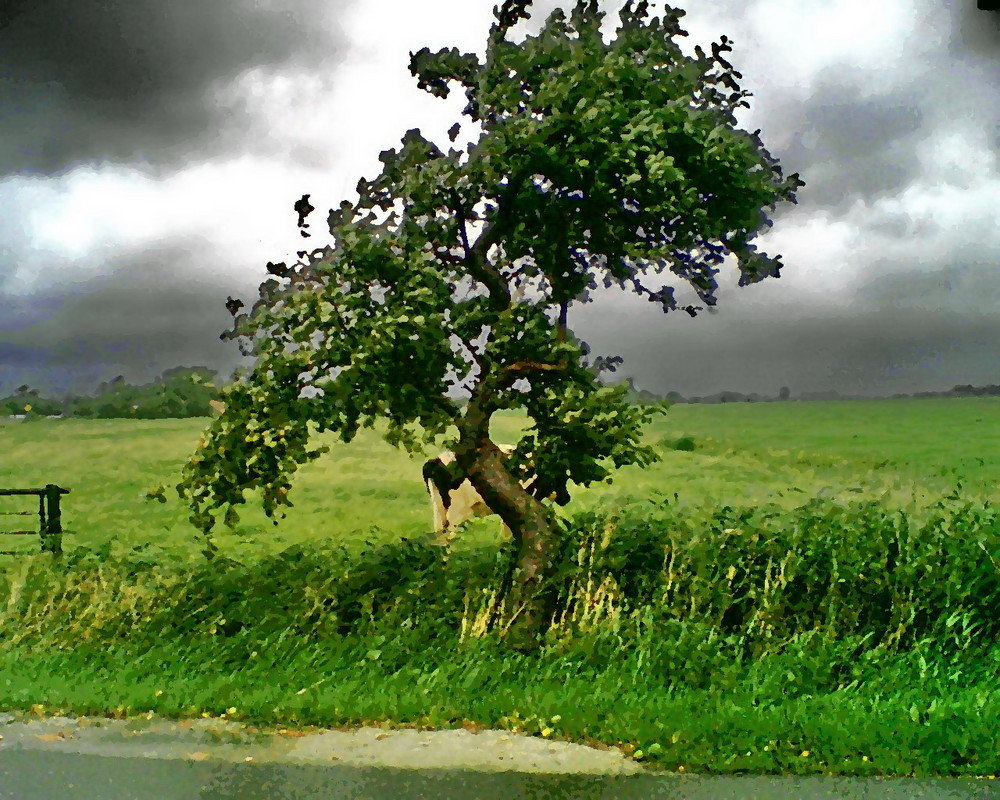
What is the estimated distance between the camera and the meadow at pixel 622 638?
20.7 ft

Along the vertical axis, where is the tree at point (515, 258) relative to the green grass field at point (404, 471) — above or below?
above

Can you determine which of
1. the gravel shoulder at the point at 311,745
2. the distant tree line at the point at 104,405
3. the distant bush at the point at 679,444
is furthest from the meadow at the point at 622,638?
the distant bush at the point at 679,444

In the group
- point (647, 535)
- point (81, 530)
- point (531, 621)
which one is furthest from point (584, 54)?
point (81, 530)

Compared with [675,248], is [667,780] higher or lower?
lower

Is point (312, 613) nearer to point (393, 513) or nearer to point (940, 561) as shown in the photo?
point (940, 561)

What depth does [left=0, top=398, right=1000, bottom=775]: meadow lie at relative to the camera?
20.7ft

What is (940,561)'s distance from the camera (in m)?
8.71

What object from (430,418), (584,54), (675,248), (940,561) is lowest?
(940,561)

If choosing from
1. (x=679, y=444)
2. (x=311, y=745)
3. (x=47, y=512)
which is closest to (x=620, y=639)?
(x=311, y=745)

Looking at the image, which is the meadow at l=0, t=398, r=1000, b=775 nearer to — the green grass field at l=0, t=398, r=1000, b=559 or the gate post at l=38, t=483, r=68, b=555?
the green grass field at l=0, t=398, r=1000, b=559

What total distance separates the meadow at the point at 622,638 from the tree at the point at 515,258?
0.87m

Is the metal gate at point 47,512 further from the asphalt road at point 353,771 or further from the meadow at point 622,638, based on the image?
the asphalt road at point 353,771

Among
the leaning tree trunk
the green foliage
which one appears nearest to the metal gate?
the green foliage

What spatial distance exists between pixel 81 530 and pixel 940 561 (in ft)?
45.1
